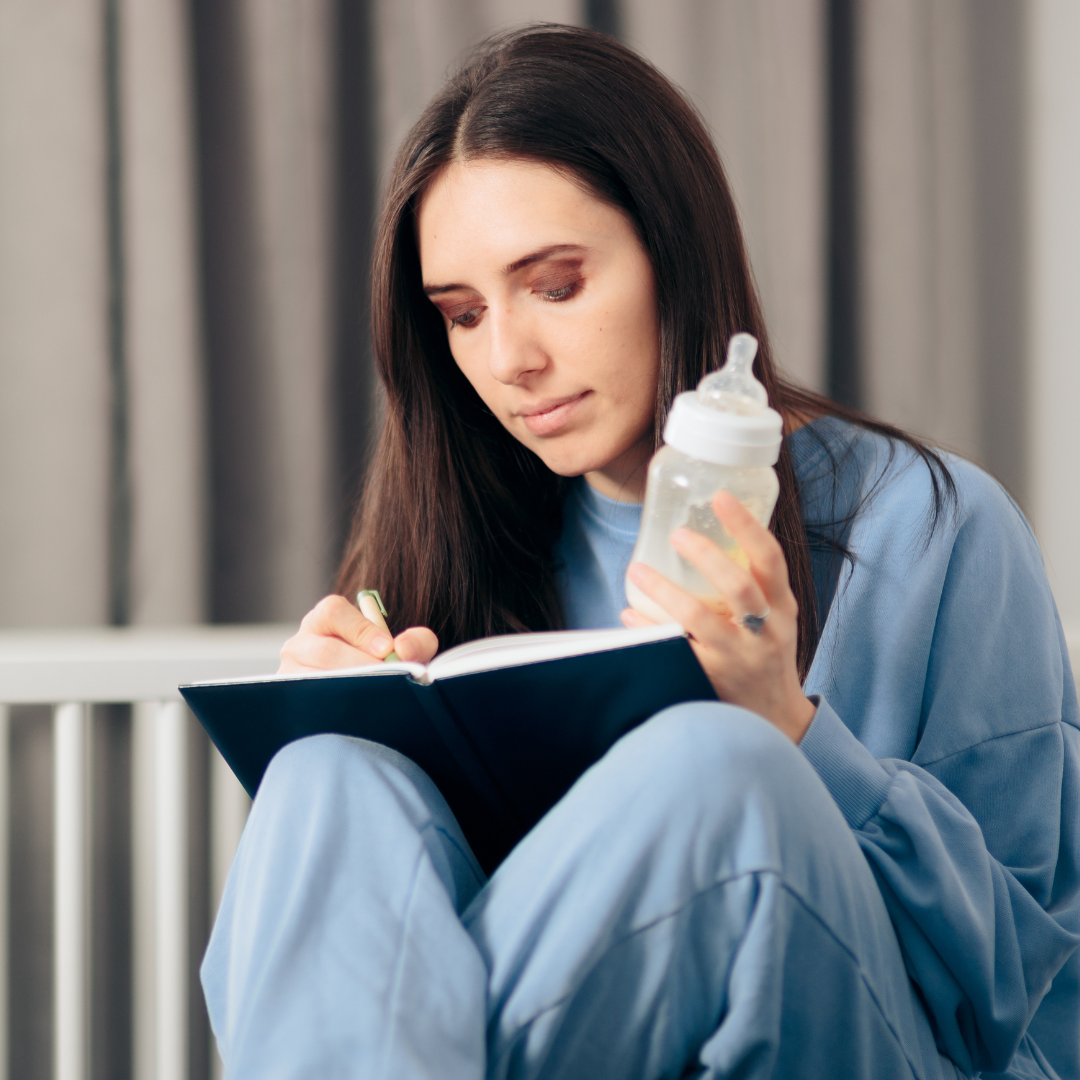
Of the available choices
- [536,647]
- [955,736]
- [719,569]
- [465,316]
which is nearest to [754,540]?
[719,569]

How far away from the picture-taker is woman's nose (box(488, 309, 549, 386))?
82 cm

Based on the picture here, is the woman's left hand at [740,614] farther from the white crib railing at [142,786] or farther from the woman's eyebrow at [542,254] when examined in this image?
the white crib railing at [142,786]

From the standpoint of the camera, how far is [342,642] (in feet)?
2.51

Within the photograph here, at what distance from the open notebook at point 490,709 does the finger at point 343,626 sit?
85mm

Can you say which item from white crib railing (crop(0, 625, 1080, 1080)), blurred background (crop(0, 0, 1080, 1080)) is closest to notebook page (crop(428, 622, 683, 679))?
white crib railing (crop(0, 625, 1080, 1080))

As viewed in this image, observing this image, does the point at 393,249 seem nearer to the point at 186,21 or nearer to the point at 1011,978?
the point at 186,21

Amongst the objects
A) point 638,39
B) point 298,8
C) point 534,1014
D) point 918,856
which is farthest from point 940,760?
point 298,8

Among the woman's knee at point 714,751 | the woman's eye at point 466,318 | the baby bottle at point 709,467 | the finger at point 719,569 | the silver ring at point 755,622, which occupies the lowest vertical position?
the woman's knee at point 714,751

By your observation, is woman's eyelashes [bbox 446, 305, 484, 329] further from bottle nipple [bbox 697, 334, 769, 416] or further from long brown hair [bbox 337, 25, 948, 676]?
bottle nipple [bbox 697, 334, 769, 416]

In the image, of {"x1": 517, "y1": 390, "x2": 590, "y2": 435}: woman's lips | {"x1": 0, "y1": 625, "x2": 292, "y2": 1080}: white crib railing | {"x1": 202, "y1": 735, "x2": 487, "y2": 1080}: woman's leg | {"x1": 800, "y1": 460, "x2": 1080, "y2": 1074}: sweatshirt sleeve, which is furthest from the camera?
{"x1": 0, "y1": 625, "x2": 292, "y2": 1080}: white crib railing

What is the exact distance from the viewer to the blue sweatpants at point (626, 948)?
0.53m

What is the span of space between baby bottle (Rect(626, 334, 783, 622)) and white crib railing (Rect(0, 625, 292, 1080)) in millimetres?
642

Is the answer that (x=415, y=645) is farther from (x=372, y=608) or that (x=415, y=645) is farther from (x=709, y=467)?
(x=709, y=467)

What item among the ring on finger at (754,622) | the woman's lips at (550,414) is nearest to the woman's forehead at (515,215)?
the woman's lips at (550,414)
